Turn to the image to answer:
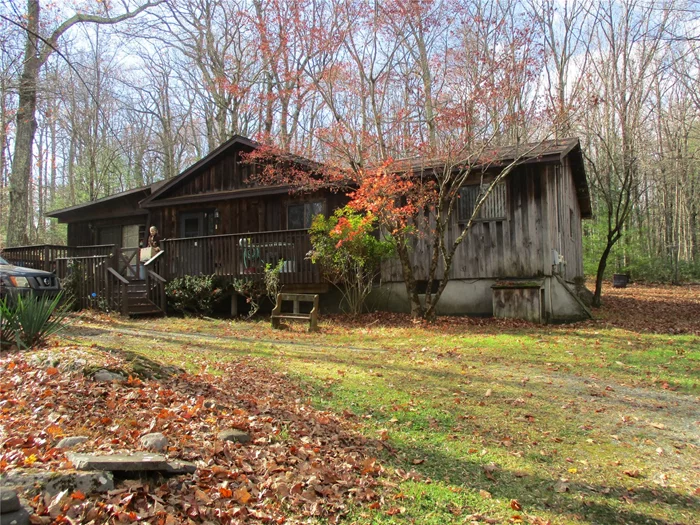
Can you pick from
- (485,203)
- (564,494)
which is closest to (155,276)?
(485,203)

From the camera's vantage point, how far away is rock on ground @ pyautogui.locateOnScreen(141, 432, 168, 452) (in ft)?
10.9

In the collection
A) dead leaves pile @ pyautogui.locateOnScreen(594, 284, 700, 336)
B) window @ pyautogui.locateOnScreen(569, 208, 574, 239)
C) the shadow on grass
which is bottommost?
the shadow on grass

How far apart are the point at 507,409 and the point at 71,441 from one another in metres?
4.27

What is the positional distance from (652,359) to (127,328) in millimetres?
10267

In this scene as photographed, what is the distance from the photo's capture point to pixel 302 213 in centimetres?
1542

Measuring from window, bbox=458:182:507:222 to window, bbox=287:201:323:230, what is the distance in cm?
446

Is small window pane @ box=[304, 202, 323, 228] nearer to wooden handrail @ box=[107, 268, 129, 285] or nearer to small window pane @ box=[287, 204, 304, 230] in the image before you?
small window pane @ box=[287, 204, 304, 230]

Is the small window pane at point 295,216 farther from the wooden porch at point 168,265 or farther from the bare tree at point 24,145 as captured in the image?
the bare tree at point 24,145

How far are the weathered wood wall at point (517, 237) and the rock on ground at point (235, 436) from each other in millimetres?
10023

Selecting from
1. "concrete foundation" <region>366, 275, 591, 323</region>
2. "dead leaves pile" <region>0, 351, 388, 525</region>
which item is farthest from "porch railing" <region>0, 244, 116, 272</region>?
"dead leaves pile" <region>0, 351, 388, 525</region>

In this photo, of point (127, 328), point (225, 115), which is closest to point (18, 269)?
point (127, 328)

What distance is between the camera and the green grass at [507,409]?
346 centimetres

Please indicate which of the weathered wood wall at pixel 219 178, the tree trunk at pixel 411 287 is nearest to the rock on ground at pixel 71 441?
the tree trunk at pixel 411 287

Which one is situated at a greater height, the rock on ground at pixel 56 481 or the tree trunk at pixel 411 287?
the tree trunk at pixel 411 287
